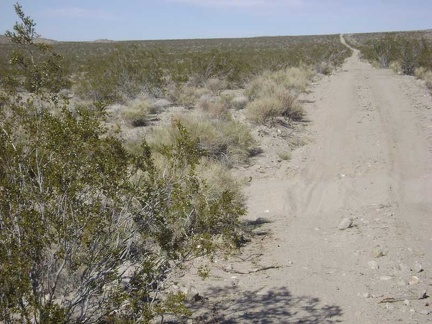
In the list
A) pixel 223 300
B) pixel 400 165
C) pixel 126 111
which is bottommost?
pixel 223 300

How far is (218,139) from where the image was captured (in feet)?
33.8

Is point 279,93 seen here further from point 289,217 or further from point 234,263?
point 234,263

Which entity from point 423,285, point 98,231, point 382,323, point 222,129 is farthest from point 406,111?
point 98,231

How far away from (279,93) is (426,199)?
7607 mm

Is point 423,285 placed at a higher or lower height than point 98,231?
lower

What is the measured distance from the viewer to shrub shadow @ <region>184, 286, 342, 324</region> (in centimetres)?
450

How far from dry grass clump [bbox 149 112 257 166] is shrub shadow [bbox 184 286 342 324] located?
461 centimetres

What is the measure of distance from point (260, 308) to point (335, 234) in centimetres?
245

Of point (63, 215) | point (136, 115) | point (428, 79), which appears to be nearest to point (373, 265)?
point (63, 215)

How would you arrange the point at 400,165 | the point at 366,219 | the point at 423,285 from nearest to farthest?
the point at 423,285
the point at 366,219
the point at 400,165

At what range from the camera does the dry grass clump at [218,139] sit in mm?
9945

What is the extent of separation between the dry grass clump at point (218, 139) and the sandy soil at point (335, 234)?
49 centimetres

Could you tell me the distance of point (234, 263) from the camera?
592cm

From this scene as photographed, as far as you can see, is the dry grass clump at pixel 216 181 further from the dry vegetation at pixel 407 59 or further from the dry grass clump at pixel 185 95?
the dry vegetation at pixel 407 59
